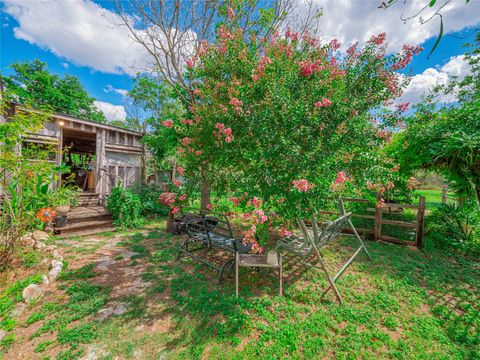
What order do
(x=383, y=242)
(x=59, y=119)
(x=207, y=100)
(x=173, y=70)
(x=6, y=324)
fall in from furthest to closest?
(x=173, y=70), (x=59, y=119), (x=383, y=242), (x=207, y=100), (x=6, y=324)

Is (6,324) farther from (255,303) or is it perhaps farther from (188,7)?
(188,7)

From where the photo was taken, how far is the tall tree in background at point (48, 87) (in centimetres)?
2061

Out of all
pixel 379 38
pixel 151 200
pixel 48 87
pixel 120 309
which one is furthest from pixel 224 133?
pixel 48 87

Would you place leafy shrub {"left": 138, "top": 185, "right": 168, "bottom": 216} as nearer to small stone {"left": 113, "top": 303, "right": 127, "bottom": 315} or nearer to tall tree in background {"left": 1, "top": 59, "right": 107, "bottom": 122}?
small stone {"left": 113, "top": 303, "right": 127, "bottom": 315}

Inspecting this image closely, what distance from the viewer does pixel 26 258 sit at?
3.75 meters

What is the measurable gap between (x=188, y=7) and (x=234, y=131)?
683 cm

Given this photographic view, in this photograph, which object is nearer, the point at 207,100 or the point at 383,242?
the point at 207,100

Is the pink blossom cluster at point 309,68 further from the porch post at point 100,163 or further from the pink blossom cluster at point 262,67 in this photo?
the porch post at point 100,163

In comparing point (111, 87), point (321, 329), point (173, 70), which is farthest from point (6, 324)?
point (111, 87)

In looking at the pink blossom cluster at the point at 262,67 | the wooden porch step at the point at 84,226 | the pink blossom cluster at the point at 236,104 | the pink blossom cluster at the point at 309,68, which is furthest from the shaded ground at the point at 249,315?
the pink blossom cluster at the point at 309,68

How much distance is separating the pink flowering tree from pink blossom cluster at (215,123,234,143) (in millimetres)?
17

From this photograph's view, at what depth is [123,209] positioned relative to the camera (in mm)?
6926

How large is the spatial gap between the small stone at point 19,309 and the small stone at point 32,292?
7 centimetres

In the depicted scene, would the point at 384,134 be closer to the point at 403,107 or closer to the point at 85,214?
the point at 403,107
